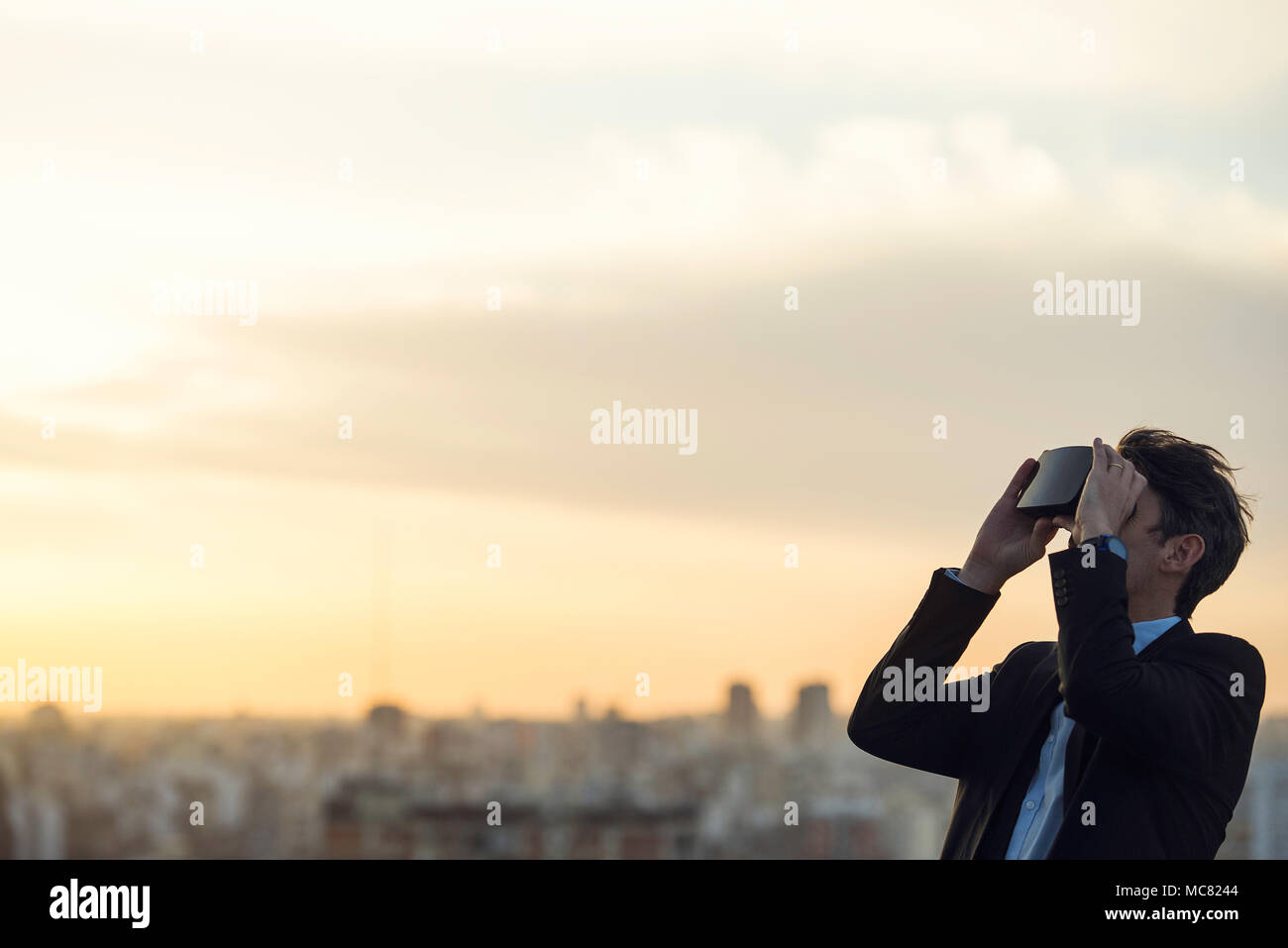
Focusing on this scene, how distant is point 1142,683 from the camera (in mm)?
2209

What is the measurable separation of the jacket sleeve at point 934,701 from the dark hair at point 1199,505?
0.42m

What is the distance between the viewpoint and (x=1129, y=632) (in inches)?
89.0

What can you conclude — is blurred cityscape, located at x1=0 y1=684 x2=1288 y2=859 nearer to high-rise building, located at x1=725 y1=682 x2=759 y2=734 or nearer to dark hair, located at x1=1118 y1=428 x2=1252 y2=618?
high-rise building, located at x1=725 y1=682 x2=759 y2=734

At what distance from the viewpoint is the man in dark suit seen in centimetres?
225

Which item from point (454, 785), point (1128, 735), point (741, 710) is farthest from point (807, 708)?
point (454, 785)

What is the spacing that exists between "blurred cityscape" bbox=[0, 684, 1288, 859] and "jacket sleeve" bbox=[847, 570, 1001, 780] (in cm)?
2065

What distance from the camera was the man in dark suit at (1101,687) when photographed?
7.37ft

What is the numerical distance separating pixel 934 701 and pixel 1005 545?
382 mm

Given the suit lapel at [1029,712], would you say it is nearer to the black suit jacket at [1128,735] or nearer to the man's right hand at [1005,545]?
the black suit jacket at [1128,735]

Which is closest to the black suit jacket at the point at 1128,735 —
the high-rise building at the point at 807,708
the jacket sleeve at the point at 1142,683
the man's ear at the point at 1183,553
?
the jacket sleeve at the point at 1142,683

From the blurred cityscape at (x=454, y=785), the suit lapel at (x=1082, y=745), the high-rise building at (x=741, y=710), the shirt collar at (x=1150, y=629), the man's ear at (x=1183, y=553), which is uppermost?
the man's ear at (x=1183, y=553)

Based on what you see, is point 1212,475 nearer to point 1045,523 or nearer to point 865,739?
point 1045,523
